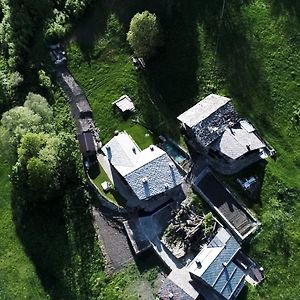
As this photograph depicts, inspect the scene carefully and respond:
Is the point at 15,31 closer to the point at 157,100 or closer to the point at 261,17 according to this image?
the point at 157,100

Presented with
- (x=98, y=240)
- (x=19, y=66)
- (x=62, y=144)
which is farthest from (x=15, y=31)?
(x=98, y=240)

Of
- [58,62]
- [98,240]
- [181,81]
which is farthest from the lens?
[58,62]

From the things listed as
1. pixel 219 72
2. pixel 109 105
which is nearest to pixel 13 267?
pixel 109 105

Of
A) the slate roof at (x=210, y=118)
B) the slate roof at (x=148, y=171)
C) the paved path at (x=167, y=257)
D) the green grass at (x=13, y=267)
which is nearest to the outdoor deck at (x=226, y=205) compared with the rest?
the slate roof at (x=148, y=171)

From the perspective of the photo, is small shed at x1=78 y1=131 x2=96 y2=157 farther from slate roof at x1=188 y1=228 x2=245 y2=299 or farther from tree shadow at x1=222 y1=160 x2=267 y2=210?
slate roof at x1=188 y1=228 x2=245 y2=299

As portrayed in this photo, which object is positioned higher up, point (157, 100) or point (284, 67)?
point (157, 100)

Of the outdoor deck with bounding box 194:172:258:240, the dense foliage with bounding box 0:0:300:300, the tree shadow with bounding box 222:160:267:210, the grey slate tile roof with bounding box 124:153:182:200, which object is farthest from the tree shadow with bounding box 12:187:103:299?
the tree shadow with bounding box 222:160:267:210
